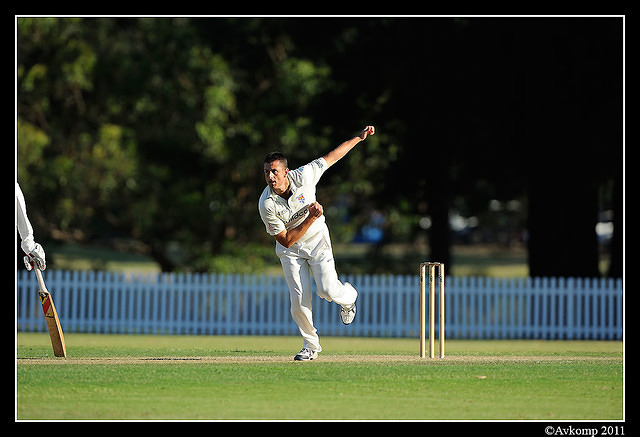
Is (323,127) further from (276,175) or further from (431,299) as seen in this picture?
(276,175)

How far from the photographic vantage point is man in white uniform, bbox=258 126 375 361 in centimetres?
929

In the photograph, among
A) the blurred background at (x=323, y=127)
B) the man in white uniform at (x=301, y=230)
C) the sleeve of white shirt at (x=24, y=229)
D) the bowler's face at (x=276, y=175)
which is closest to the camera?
the bowler's face at (x=276, y=175)

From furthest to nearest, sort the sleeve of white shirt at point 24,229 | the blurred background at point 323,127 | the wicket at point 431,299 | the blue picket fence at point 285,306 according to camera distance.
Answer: the blurred background at point 323,127 → the blue picket fence at point 285,306 → the wicket at point 431,299 → the sleeve of white shirt at point 24,229

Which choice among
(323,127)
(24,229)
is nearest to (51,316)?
(24,229)

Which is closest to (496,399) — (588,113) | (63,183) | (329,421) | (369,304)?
(329,421)

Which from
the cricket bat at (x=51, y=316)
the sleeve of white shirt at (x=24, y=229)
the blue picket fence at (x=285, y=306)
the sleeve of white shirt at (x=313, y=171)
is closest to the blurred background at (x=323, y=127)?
the blue picket fence at (x=285, y=306)

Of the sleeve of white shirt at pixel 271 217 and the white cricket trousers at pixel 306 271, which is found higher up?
the sleeve of white shirt at pixel 271 217

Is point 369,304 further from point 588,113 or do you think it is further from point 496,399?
point 496,399

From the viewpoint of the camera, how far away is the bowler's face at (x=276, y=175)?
9.17 m

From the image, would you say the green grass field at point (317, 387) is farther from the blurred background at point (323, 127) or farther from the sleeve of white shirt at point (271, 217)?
the blurred background at point (323, 127)

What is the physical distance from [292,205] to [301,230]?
0.28 metres

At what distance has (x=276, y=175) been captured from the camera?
362 inches

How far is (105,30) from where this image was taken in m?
28.8

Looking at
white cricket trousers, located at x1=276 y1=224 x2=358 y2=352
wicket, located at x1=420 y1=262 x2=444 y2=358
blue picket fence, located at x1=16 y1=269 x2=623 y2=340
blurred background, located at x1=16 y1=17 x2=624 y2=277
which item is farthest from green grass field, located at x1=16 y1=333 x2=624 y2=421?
blurred background, located at x1=16 y1=17 x2=624 y2=277
